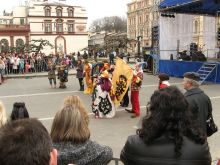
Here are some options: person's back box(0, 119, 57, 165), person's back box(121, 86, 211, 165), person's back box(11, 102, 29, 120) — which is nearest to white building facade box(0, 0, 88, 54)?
person's back box(11, 102, 29, 120)

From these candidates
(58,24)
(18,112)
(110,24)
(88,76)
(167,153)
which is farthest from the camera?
(110,24)

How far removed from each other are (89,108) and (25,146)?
10689 mm

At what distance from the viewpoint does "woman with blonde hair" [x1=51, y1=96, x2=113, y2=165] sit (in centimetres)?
324

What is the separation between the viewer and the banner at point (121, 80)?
10.9 metres

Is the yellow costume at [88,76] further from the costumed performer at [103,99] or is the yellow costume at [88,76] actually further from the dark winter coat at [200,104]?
the dark winter coat at [200,104]

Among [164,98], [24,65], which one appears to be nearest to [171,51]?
[24,65]

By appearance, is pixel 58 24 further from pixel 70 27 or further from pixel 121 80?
pixel 121 80

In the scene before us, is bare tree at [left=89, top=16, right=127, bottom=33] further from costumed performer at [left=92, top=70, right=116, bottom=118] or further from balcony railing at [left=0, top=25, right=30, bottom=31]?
costumed performer at [left=92, top=70, right=116, bottom=118]

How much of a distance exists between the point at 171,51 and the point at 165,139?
21.4 metres

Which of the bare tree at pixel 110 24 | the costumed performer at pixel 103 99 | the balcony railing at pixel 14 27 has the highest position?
the bare tree at pixel 110 24

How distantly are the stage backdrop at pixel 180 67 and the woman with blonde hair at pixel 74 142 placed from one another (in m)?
16.4

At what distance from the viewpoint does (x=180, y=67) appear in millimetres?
22062

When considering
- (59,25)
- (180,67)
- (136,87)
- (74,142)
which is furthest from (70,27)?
(74,142)

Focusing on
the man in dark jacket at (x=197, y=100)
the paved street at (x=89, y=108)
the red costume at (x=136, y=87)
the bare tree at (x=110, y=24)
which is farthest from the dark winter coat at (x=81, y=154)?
the bare tree at (x=110, y=24)
